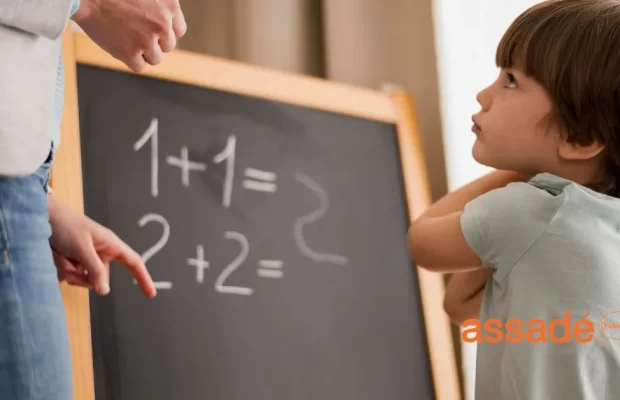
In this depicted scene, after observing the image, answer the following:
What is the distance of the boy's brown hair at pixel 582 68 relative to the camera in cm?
82

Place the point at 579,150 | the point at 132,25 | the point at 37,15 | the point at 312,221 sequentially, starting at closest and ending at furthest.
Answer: the point at 37,15 → the point at 132,25 → the point at 579,150 → the point at 312,221

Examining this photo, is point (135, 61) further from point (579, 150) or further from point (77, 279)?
point (579, 150)

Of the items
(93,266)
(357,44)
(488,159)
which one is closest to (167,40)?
(93,266)

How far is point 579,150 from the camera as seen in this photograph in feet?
2.75

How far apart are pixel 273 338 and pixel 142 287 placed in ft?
0.82

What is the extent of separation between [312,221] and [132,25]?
576 mm

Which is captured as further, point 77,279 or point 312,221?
point 312,221

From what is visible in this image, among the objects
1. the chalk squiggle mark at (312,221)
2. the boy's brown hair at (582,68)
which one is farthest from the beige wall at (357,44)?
the boy's brown hair at (582,68)

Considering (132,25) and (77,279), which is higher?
(132,25)

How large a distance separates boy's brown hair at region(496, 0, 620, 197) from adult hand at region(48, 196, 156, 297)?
545 millimetres

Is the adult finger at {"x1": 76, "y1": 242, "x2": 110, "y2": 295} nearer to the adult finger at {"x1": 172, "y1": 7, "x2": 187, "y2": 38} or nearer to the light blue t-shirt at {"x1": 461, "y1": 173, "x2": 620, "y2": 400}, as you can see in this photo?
the adult finger at {"x1": 172, "y1": 7, "x2": 187, "y2": 38}

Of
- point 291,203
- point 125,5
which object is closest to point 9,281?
point 125,5

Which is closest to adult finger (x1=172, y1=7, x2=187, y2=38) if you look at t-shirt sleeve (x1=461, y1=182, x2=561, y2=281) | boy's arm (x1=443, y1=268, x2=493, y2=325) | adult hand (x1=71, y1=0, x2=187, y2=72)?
adult hand (x1=71, y1=0, x2=187, y2=72)

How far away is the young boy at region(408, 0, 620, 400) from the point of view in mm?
782
